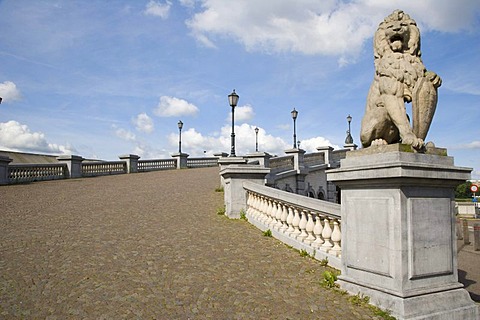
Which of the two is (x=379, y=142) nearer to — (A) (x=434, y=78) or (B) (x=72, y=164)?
(A) (x=434, y=78)

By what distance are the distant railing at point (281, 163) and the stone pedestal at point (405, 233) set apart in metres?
14.6

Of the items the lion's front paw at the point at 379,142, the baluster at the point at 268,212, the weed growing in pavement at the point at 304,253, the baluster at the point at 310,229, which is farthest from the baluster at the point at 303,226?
the lion's front paw at the point at 379,142

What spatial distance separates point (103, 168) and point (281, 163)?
41.0 ft

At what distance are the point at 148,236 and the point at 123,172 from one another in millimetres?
19530

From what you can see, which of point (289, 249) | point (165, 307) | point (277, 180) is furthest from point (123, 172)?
point (165, 307)

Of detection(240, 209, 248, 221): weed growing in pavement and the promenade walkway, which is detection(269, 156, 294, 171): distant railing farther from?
the promenade walkway

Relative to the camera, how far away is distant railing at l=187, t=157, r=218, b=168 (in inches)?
1345

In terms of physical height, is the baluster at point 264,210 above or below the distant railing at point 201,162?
below

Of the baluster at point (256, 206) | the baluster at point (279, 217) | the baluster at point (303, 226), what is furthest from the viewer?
the baluster at point (256, 206)

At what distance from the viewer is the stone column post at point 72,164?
905 inches

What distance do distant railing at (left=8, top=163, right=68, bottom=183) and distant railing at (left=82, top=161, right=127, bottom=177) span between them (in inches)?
63.1

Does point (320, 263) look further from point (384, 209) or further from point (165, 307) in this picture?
point (165, 307)

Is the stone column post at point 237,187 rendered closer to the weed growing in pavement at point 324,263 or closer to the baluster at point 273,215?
the baluster at point 273,215

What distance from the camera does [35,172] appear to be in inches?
837
